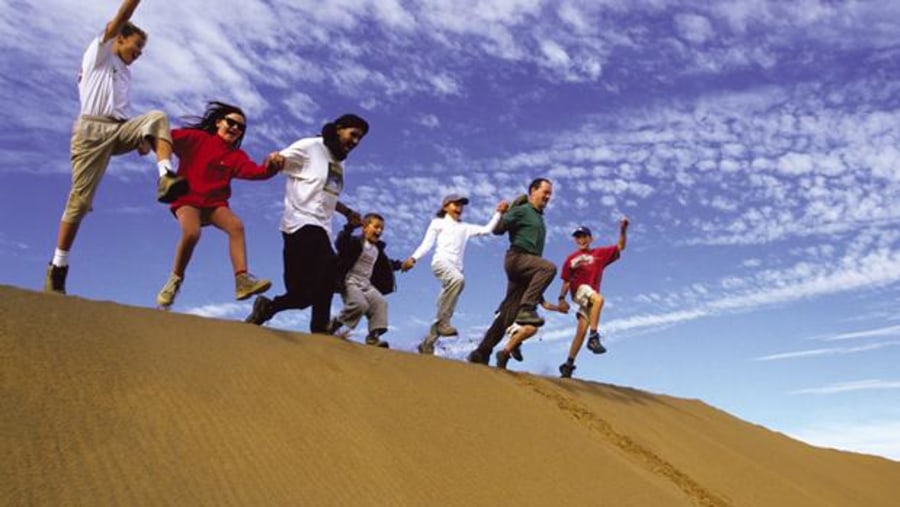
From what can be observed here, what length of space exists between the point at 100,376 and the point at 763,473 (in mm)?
5666

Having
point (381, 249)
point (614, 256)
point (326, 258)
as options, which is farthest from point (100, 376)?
point (614, 256)

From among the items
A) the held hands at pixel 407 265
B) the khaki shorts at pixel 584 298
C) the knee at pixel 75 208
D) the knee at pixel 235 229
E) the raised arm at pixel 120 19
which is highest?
the raised arm at pixel 120 19

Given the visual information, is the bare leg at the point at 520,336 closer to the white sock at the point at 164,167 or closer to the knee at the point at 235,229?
the knee at the point at 235,229

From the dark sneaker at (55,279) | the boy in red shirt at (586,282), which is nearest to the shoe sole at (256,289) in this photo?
the dark sneaker at (55,279)

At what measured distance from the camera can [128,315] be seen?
413 cm

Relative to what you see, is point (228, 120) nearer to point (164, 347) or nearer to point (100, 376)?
point (164, 347)

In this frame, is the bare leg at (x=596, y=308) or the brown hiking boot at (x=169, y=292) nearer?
the brown hiking boot at (x=169, y=292)

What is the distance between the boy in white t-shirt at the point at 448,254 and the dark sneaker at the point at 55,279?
3058mm

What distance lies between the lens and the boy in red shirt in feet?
23.5

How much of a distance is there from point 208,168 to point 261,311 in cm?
100

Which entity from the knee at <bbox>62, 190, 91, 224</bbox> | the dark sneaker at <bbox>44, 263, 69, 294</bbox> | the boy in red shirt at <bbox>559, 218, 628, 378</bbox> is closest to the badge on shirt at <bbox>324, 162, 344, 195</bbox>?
the knee at <bbox>62, 190, 91, 224</bbox>

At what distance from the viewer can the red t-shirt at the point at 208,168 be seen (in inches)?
189

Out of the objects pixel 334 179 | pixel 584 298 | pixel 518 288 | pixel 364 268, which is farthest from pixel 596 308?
pixel 334 179

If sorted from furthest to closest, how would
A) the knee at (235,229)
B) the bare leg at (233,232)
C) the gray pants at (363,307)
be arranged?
the gray pants at (363,307)
the knee at (235,229)
the bare leg at (233,232)
